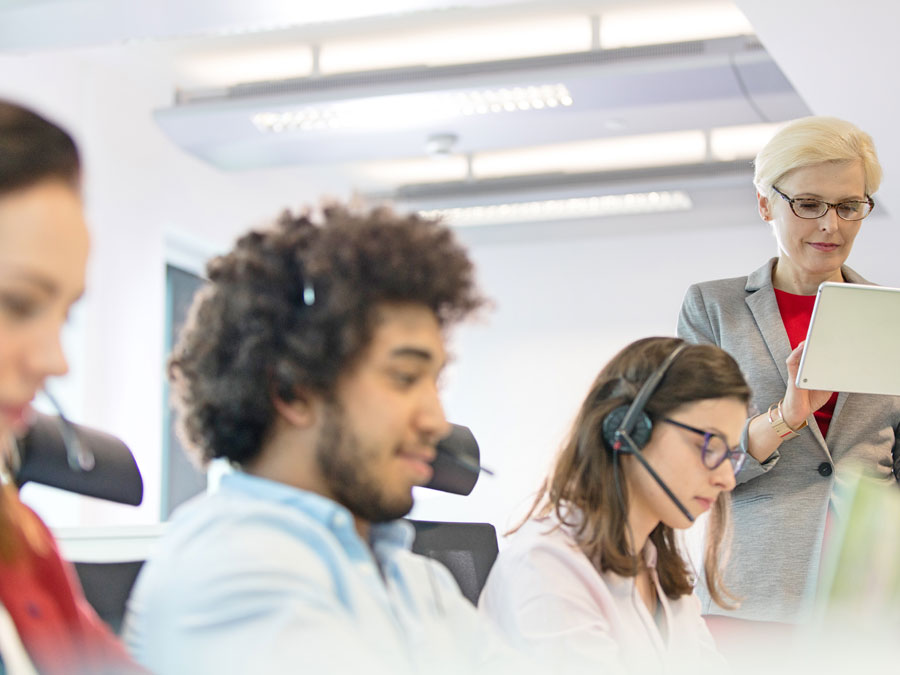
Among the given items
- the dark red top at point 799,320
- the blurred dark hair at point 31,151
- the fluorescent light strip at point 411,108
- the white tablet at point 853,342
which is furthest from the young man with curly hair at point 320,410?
the fluorescent light strip at point 411,108

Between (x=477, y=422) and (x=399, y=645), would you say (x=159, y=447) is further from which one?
(x=399, y=645)

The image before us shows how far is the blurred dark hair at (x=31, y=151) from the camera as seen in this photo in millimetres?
641

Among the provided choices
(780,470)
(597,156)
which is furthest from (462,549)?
(597,156)

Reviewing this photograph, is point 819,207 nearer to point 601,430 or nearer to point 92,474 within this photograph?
point 601,430

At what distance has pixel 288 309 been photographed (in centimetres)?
80

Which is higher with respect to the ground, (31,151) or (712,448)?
(31,151)

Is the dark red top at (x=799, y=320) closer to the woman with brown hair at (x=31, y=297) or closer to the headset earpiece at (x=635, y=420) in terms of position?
the headset earpiece at (x=635, y=420)

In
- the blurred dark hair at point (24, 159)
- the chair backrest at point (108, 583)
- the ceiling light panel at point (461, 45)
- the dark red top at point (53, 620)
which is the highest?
the ceiling light panel at point (461, 45)

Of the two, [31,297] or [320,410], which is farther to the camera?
[320,410]

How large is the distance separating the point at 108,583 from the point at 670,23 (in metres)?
3.60

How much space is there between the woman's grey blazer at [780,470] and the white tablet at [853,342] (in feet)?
0.52

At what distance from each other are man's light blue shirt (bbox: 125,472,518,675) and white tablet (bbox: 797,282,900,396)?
0.82 meters

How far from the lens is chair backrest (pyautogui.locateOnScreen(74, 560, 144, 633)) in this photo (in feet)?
3.94

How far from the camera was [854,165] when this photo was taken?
1.63m
